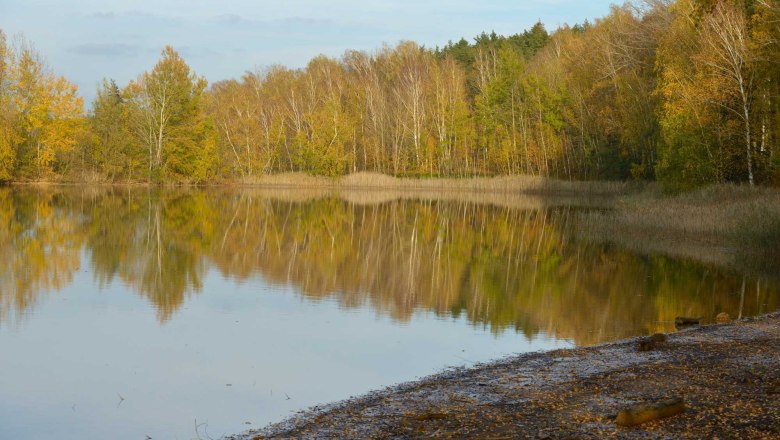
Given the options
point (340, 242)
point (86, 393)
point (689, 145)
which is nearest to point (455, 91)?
point (689, 145)

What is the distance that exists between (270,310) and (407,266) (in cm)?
671

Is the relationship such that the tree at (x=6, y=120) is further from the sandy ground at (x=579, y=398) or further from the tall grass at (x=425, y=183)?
the sandy ground at (x=579, y=398)

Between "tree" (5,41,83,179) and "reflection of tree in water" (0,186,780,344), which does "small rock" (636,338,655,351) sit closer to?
"reflection of tree in water" (0,186,780,344)

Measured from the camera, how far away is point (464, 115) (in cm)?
6556

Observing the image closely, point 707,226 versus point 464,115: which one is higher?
point 464,115

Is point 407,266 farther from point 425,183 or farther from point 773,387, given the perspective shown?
point 425,183

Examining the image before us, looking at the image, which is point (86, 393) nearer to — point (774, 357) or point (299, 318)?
point (299, 318)

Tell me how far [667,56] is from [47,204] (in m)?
29.8

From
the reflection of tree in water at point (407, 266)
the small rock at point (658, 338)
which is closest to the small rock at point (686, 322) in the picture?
the reflection of tree in water at point (407, 266)

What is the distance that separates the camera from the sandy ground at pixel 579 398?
6.03m

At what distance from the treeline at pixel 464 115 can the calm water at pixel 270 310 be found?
8.51 metres

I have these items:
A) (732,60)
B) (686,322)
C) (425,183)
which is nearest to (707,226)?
(732,60)

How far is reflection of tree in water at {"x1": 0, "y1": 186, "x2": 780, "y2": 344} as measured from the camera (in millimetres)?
13773

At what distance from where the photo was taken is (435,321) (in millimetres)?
12609
